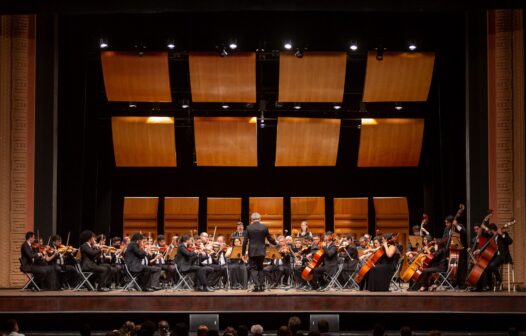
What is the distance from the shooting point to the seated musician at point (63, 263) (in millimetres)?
15899

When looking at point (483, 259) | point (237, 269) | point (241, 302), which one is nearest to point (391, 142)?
point (237, 269)

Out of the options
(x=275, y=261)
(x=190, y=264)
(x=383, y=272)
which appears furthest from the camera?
(x=275, y=261)

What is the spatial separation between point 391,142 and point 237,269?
8.39 metres

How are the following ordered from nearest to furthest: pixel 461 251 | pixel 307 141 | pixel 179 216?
1. pixel 461 251
2. pixel 307 141
3. pixel 179 216

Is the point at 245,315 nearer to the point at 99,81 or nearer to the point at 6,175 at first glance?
the point at 6,175

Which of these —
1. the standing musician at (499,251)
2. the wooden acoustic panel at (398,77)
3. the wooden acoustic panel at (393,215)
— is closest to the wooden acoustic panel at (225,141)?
the wooden acoustic panel at (398,77)

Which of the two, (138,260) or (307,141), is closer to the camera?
(138,260)

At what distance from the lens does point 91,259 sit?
15.5 m

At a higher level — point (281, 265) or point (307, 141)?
point (307, 141)

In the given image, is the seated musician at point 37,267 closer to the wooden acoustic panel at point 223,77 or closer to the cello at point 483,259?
the wooden acoustic panel at point 223,77

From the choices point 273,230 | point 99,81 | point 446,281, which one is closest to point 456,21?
point 446,281

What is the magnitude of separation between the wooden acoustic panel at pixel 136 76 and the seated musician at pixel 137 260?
6.84 m

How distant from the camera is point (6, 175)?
17719 millimetres

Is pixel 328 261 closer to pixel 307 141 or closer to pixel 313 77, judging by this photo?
pixel 313 77
